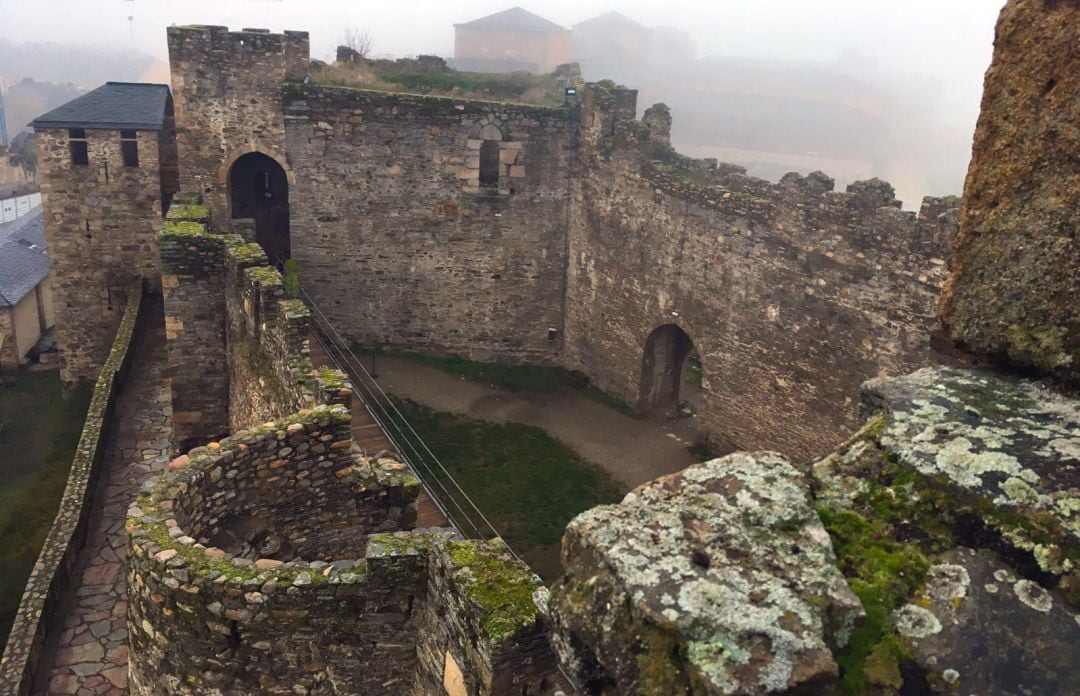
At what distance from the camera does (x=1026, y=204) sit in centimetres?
318

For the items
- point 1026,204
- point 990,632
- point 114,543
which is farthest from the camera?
point 114,543

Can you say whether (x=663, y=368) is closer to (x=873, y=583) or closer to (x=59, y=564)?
(x=59, y=564)

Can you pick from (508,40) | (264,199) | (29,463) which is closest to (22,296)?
(29,463)

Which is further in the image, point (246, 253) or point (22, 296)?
point (22, 296)

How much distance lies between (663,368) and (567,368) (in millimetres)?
2585

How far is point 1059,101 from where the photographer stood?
3.08 metres

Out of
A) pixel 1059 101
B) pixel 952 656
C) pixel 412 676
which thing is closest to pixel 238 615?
pixel 412 676

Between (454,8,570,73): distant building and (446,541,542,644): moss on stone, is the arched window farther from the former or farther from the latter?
(454,8,570,73): distant building

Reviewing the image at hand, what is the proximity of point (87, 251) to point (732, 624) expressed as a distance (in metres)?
20.1

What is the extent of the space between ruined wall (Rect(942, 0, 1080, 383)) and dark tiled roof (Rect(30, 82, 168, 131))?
18.8 metres

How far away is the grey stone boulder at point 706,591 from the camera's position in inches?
96.3

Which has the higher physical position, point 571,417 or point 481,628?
point 481,628

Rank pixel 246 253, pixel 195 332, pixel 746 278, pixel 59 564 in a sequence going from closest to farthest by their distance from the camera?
pixel 59 564 → pixel 246 253 → pixel 195 332 → pixel 746 278

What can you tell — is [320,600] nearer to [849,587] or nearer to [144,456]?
[849,587]
